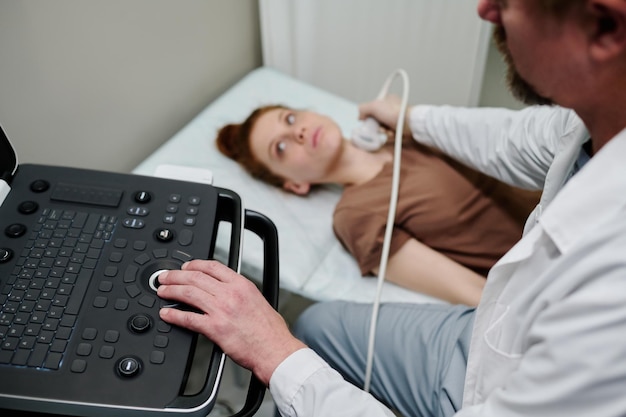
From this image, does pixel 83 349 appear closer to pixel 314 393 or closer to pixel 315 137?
pixel 314 393

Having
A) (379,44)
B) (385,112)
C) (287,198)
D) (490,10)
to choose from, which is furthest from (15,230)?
(379,44)

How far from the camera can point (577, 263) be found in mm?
647

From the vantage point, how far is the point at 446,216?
4.52ft

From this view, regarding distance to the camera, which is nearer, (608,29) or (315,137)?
(608,29)

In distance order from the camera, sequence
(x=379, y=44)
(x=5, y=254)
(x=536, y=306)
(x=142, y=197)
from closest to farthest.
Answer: (x=536, y=306) → (x=5, y=254) → (x=142, y=197) → (x=379, y=44)

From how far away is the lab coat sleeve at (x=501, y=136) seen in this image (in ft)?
3.69

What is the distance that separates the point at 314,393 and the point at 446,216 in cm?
68

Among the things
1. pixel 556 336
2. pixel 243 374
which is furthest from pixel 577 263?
pixel 243 374

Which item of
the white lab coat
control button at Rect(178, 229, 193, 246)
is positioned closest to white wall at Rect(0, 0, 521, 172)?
control button at Rect(178, 229, 193, 246)

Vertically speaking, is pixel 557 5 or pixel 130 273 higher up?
pixel 557 5

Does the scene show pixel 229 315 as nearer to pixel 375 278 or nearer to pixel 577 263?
pixel 577 263

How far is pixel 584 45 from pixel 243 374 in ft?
3.96

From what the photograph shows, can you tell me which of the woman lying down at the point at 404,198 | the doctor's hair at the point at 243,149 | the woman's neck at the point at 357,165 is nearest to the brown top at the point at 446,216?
the woman lying down at the point at 404,198

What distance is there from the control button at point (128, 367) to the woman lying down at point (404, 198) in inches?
27.5
